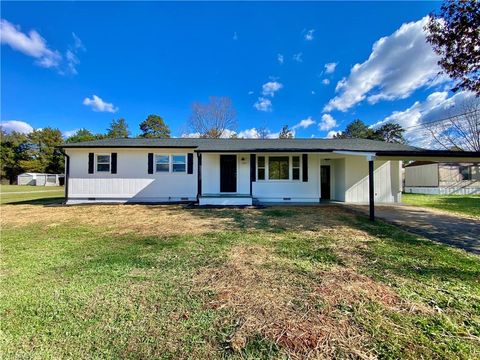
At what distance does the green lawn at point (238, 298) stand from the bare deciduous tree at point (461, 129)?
2667 centimetres

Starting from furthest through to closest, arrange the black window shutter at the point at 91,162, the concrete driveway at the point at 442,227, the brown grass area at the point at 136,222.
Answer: the black window shutter at the point at 91,162 → the brown grass area at the point at 136,222 → the concrete driveway at the point at 442,227

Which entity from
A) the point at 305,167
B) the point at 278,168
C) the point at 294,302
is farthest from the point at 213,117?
the point at 294,302

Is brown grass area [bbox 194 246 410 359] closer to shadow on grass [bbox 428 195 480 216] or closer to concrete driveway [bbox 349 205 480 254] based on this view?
concrete driveway [bbox 349 205 480 254]

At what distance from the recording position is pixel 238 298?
287 cm

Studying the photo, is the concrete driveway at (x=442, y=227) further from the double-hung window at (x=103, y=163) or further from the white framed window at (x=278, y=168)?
the double-hung window at (x=103, y=163)

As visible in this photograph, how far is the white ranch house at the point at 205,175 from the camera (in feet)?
40.3

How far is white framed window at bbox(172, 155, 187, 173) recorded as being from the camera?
41.5 ft

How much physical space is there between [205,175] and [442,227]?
32.7 ft

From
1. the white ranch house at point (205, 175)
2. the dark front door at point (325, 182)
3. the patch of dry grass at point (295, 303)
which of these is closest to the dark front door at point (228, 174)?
the white ranch house at point (205, 175)

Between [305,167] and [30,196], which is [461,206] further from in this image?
[30,196]

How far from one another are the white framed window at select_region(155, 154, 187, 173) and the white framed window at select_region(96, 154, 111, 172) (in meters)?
2.71

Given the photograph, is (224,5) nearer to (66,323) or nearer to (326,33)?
(326,33)

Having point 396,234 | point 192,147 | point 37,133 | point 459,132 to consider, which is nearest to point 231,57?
point 192,147

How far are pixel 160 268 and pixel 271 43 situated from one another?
54.9 feet
